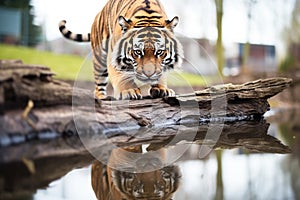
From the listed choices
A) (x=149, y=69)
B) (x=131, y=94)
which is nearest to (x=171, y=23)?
(x=149, y=69)

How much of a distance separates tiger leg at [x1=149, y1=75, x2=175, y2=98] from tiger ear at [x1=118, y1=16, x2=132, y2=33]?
497mm

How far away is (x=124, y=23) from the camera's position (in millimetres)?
2717

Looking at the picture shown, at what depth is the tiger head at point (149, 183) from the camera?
105 cm

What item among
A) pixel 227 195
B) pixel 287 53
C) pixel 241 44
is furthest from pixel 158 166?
pixel 287 53

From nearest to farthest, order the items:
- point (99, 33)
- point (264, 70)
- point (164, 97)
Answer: point (164, 97) < point (99, 33) < point (264, 70)

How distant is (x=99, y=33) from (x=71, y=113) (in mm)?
1182

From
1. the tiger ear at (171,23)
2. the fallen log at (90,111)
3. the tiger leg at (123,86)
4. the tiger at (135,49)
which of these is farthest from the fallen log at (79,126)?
the tiger ear at (171,23)

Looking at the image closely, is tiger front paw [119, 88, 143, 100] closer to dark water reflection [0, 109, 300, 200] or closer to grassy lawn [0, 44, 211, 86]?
grassy lawn [0, 44, 211, 86]

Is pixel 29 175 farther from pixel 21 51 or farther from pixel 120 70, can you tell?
pixel 21 51

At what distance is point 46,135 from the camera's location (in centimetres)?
195

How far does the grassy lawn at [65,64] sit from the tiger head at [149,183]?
5.11 feet

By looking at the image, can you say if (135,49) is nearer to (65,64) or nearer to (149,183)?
(65,64)

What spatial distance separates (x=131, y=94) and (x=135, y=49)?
382mm

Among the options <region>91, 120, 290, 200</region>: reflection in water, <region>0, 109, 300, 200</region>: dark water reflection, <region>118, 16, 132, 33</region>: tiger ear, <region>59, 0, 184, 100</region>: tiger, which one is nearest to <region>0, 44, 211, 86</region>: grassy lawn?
<region>59, 0, 184, 100</region>: tiger
